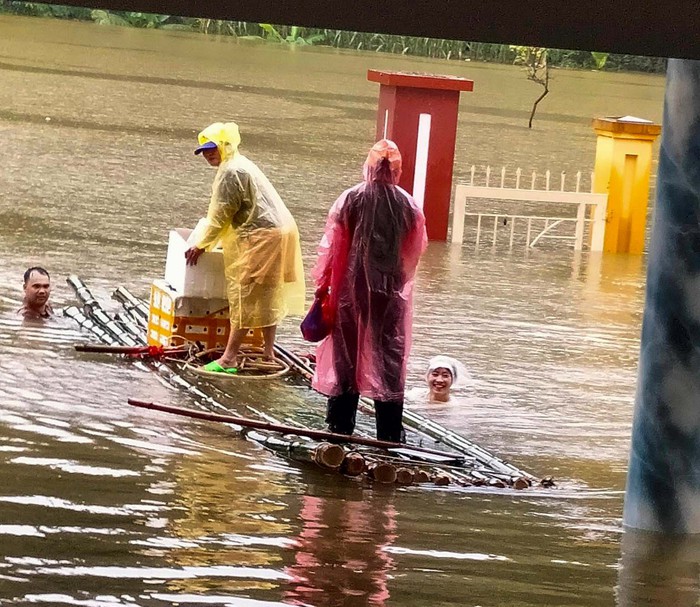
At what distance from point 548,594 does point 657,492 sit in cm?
114

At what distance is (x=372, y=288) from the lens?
25.2ft

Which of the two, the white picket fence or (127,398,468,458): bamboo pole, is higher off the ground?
the white picket fence

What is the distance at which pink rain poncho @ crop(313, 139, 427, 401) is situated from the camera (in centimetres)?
769

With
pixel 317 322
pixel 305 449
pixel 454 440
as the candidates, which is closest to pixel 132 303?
pixel 317 322

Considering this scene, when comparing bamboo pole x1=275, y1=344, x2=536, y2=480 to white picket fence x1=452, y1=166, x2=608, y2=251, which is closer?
bamboo pole x1=275, y1=344, x2=536, y2=480

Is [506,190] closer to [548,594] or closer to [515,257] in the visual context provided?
[515,257]

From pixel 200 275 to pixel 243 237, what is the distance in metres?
0.38

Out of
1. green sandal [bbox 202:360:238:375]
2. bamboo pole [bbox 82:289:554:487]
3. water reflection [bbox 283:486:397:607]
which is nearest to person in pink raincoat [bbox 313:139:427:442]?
bamboo pole [bbox 82:289:554:487]

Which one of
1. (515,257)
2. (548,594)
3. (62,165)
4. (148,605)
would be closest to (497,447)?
(548,594)

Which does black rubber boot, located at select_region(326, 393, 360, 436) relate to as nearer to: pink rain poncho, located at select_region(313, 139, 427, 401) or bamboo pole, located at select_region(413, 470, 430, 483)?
pink rain poncho, located at select_region(313, 139, 427, 401)

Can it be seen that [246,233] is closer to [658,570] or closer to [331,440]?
[331,440]

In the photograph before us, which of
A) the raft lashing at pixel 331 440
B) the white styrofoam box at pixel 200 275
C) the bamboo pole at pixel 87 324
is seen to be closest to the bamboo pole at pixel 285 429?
the raft lashing at pixel 331 440

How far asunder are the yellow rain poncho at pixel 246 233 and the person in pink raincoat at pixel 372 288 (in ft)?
3.76

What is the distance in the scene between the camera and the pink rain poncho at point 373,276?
25.2 ft
